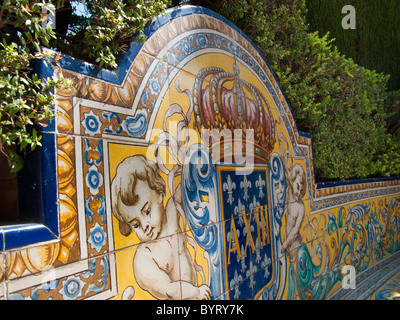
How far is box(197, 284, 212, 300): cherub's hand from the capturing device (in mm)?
2121

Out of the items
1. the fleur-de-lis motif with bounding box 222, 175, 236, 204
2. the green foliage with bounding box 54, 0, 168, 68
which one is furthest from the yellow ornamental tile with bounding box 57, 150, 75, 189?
the fleur-de-lis motif with bounding box 222, 175, 236, 204

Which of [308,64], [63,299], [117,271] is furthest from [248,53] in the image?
[63,299]

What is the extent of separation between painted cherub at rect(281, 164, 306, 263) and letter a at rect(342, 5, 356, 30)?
13.2ft

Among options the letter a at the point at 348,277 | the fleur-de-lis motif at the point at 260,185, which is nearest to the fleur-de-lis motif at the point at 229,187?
the fleur-de-lis motif at the point at 260,185

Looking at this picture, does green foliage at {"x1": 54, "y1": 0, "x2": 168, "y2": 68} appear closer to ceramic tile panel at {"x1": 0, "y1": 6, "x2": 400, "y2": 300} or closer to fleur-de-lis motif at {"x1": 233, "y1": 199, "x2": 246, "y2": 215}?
ceramic tile panel at {"x1": 0, "y1": 6, "x2": 400, "y2": 300}

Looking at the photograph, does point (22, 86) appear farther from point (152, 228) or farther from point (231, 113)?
point (231, 113)

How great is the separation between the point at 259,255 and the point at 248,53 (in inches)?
64.8

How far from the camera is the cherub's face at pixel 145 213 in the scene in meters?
1.71

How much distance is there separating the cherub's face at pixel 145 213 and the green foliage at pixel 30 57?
1.75ft

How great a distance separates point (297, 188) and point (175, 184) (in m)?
1.86

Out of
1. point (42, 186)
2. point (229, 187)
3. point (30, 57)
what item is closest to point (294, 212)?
point (229, 187)

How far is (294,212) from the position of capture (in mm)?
3426

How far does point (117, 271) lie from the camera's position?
1608 mm

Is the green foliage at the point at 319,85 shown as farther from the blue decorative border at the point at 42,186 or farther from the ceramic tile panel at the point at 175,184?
the blue decorative border at the point at 42,186
